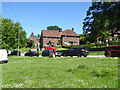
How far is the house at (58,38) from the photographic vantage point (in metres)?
76.3

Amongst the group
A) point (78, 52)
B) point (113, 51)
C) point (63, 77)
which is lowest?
point (63, 77)

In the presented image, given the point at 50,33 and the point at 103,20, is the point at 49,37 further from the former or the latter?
the point at 103,20

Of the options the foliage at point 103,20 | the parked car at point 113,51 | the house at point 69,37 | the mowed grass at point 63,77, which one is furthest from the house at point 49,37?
the mowed grass at point 63,77

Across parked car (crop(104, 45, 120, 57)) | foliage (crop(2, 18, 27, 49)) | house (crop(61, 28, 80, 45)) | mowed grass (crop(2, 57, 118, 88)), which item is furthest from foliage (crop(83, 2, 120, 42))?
house (crop(61, 28, 80, 45))

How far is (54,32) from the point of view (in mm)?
78500

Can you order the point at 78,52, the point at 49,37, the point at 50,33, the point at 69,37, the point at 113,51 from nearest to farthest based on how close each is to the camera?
the point at 113,51, the point at 78,52, the point at 49,37, the point at 50,33, the point at 69,37

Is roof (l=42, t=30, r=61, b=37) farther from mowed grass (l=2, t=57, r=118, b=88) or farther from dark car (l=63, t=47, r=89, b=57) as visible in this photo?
mowed grass (l=2, t=57, r=118, b=88)

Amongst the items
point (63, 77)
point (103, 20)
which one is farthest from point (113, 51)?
point (63, 77)

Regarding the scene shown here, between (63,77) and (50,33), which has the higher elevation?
(50,33)

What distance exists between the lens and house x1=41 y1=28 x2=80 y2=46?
76312 mm

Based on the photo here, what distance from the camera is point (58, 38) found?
7762cm

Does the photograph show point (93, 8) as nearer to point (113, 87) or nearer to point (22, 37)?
point (22, 37)

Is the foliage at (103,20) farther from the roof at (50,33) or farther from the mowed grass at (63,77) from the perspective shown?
the roof at (50,33)

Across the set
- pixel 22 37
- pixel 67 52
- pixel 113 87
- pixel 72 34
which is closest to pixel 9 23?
pixel 22 37
